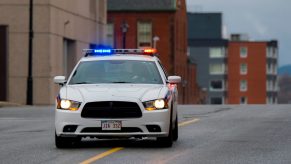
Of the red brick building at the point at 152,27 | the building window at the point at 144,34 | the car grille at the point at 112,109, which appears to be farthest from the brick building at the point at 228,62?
the car grille at the point at 112,109

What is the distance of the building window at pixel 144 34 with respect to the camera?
98188mm

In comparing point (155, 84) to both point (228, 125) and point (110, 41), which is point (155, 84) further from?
point (110, 41)

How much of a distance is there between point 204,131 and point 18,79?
39.2 metres

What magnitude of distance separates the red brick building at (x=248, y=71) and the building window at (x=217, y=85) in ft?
4.39

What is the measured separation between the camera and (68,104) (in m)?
15.8

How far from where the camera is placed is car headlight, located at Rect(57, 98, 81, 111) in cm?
1570

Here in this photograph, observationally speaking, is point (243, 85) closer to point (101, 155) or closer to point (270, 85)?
point (270, 85)

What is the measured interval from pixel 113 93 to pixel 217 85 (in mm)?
153533

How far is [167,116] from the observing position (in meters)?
15.8

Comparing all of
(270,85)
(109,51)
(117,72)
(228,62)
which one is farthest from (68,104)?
(270,85)

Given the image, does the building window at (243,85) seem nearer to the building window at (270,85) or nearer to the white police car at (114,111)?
the building window at (270,85)

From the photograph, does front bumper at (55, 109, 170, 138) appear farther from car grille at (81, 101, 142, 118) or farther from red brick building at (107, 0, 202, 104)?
red brick building at (107, 0, 202, 104)

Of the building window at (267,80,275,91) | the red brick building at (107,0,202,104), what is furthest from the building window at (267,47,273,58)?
the red brick building at (107,0,202,104)

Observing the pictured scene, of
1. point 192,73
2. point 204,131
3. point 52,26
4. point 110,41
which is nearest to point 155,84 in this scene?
point 204,131
